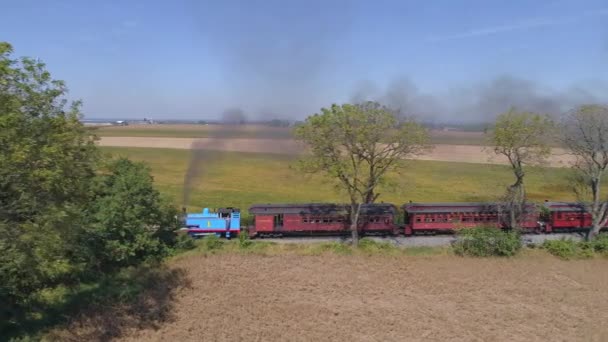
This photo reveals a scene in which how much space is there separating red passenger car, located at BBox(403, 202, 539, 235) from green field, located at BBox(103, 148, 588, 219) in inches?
108

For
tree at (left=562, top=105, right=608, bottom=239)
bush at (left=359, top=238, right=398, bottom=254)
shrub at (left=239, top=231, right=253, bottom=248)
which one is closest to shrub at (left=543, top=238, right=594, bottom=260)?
tree at (left=562, top=105, right=608, bottom=239)

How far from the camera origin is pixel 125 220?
25047 mm

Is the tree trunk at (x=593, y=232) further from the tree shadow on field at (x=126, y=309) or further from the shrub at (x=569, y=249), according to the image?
the tree shadow on field at (x=126, y=309)

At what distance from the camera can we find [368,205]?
109 ft

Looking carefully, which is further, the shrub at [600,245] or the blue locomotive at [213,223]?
the blue locomotive at [213,223]

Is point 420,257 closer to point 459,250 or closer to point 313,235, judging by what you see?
point 459,250

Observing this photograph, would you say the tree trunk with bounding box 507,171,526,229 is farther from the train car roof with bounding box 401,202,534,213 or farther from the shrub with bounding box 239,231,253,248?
the shrub with bounding box 239,231,253,248

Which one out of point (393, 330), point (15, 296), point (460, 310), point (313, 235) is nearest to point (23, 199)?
point (15, 296)

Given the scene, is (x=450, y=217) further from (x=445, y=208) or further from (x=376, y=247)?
(x=376, y=247)

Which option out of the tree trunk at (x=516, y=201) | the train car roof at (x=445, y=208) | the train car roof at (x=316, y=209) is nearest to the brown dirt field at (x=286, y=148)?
the tree trunk at (x=516, y=201)

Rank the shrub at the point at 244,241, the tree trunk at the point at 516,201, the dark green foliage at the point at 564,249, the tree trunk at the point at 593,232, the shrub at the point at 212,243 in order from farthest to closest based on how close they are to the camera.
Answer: the tree trunk at the point at 516,201, the tree trunk at the point at 593,232, the shrub at the point at 244,241, the shrub at the point at 212,243, the dark green foliage at the point at 564,249

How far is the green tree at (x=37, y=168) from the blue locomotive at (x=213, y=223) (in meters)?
15.6

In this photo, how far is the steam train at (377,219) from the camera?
31708 mm

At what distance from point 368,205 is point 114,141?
9859 cm
